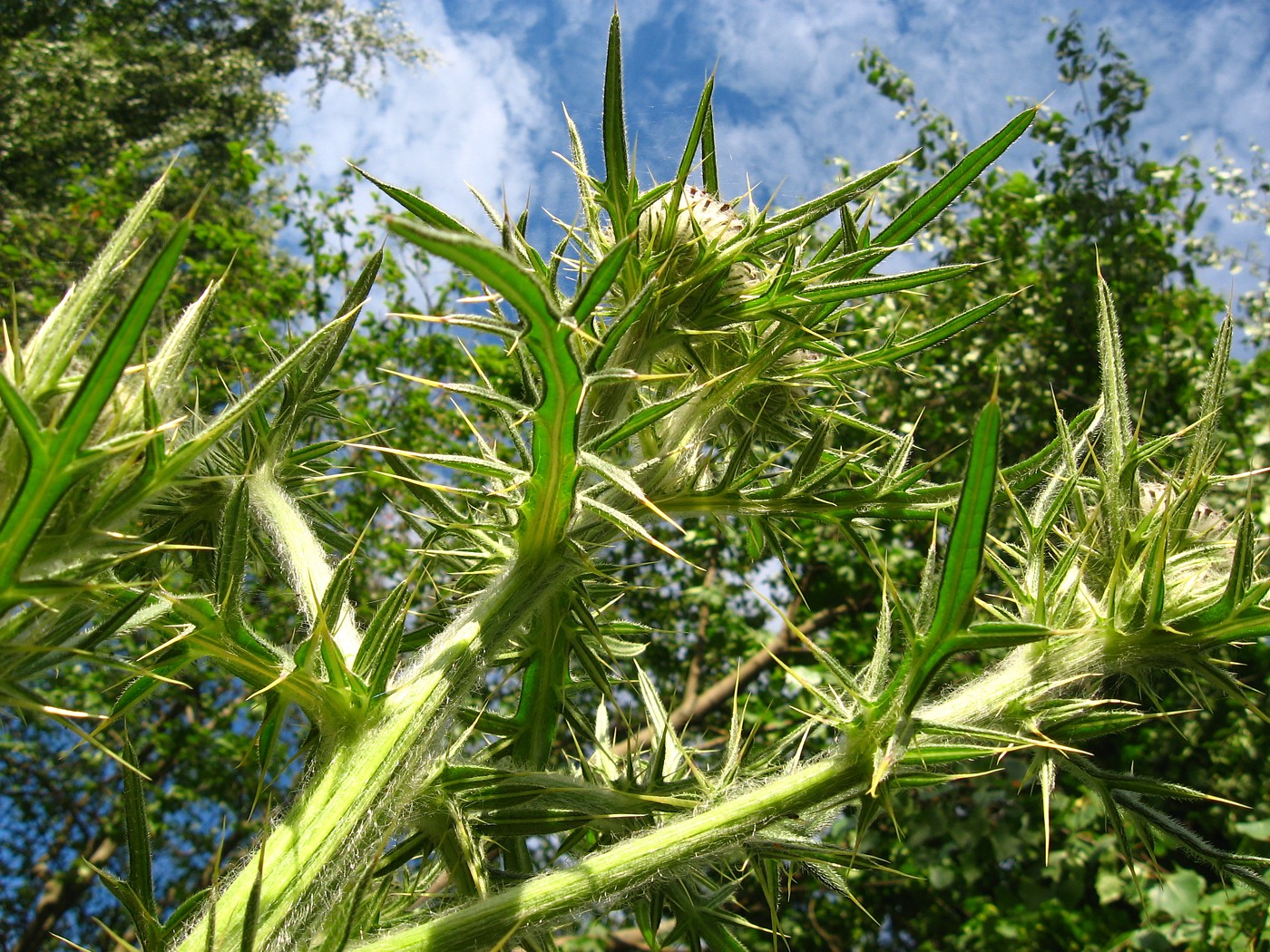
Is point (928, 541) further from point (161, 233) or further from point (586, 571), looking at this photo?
point (161, 233)

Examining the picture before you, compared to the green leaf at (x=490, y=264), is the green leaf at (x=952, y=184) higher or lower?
higher

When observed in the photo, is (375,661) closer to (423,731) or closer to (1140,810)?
(423,731)

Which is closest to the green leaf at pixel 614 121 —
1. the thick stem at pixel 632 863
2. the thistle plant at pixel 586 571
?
the thistle plant at pixel 586 571

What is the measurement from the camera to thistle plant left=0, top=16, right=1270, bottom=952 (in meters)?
0.67

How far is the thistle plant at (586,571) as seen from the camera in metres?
0.67

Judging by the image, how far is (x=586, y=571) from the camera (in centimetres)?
91

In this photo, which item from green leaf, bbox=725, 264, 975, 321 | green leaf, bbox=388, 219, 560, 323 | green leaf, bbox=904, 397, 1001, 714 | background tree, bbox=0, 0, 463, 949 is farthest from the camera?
background tree, bbox=0, 0, 463, 949

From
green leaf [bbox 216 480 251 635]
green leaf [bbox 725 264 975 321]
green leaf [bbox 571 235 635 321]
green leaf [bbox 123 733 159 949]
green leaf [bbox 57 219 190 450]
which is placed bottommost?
green leaf [bbox 123 733 159 949]

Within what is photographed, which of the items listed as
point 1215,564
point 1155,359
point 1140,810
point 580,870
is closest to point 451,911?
point 580,870

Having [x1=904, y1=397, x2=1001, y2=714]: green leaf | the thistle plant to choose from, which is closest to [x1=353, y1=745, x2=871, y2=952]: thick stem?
the thistle plant

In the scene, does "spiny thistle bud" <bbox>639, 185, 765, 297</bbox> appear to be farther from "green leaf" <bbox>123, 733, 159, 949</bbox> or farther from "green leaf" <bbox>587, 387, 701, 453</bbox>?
"green leaf" <bbox>123, 733, 159, 949</bbox>

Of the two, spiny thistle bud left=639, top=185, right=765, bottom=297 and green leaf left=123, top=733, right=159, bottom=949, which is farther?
spiny thistle bud left=639, top=185, right=765, bottom=297

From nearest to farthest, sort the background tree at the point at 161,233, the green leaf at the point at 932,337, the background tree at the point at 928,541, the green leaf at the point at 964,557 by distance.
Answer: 1. the green leaf at the point at 964,557
2. the green leaf at the point at 932,337
3. the background tree at the point at 928,541
4. the background tree at the point at 161,233

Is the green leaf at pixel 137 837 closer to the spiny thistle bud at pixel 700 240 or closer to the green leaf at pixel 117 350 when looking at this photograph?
the green leaf at pixel 117 350
